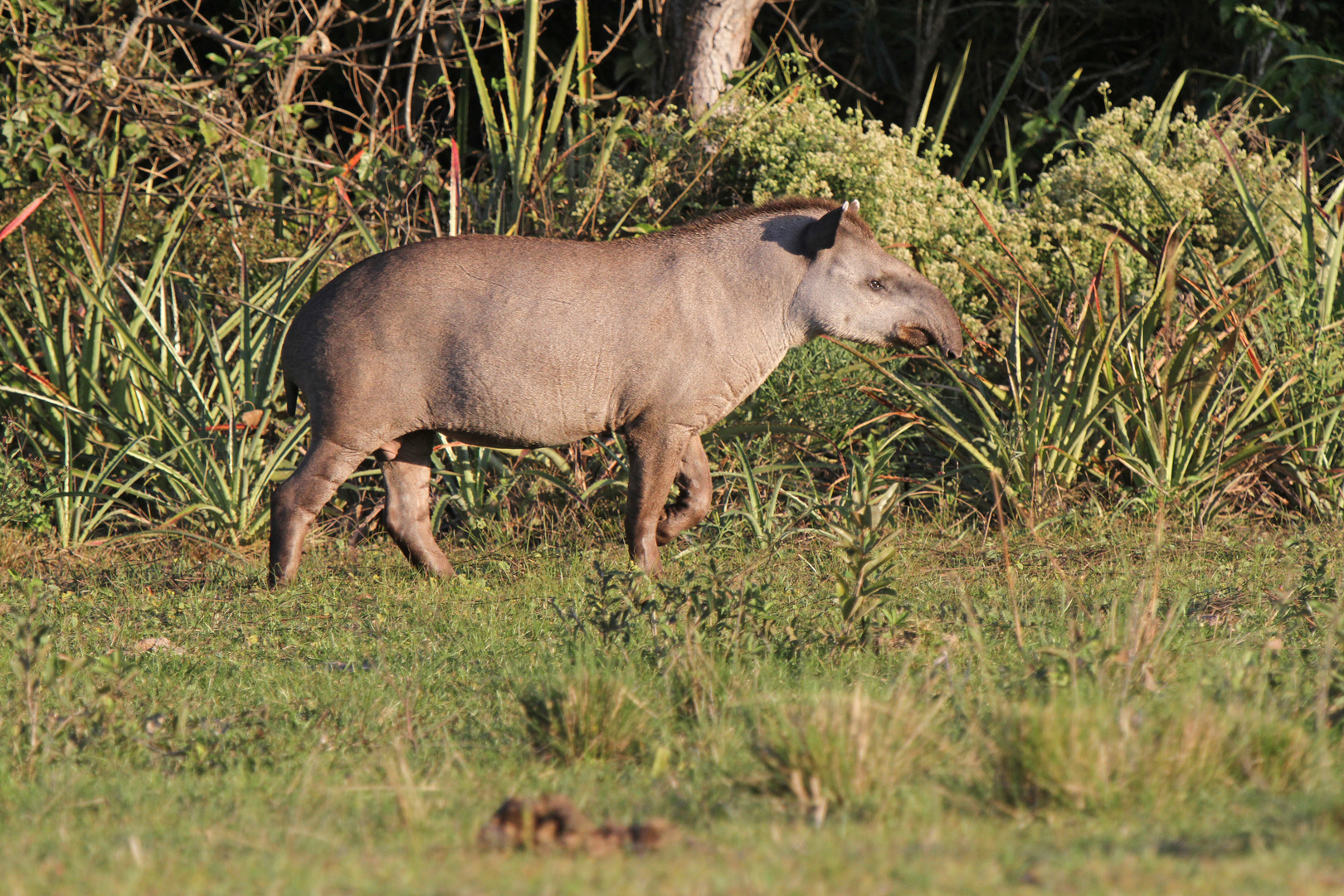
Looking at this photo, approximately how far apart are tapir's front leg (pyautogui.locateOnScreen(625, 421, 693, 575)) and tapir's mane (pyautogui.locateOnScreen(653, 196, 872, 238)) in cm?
91

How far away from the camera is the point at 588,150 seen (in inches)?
363

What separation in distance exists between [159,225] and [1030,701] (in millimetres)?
6979

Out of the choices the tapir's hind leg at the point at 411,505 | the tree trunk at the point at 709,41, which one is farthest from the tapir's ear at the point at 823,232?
the tree trunk at the point at 709,41

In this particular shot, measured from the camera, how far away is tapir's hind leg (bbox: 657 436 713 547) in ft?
21.7

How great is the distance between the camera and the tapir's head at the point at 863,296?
629 cm

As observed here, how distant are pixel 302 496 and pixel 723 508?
2.40 m

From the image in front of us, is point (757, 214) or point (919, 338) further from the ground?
point (757, 214)

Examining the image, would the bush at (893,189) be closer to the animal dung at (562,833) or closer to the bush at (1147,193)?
the bush at (1147,193)

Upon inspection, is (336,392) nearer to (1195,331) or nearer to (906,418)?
(906,418)

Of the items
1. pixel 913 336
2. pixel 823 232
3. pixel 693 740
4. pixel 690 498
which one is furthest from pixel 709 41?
pixel 693 740

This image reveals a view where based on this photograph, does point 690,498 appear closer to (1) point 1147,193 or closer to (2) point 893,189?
(2) point 893,189

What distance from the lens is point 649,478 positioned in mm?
6230

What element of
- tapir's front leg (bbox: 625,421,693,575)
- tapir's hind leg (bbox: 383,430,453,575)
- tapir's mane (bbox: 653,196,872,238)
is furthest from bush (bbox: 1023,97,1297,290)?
tapir's hind leg (bbox: 383,430,453,575)

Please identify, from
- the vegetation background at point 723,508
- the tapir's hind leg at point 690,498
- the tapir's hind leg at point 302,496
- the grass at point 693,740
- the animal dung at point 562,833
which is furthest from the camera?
the tapir's hind leg at point 690,498
